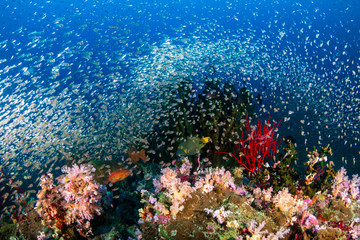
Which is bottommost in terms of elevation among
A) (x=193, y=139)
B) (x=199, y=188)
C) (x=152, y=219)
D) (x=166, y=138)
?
(x=166, y=138)

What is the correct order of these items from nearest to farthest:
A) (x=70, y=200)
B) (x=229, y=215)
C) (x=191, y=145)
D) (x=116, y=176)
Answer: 1. (x=229, y=215)
2. (x=70, y=200)
3. (x=116, y=176)
4. (x=191, y=145)

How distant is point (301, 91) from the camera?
14695mm

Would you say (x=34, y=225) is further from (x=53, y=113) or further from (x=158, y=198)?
(x=53, y=113)

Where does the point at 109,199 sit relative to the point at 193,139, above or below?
below

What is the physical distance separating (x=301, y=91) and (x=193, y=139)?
41.1ft

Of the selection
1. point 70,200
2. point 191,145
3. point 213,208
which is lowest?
point 191,145

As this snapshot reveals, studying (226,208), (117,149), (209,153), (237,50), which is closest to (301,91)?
(237,50)

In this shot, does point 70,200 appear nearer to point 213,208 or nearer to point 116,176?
point 116,176

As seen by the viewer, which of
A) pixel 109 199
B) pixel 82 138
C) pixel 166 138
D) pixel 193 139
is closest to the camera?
pixel 109 199

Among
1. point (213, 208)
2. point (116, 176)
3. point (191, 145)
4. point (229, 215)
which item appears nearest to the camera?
point (229, 215)

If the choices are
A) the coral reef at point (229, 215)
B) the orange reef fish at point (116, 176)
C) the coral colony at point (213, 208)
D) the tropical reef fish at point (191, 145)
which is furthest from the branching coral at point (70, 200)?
the tropical reef fish at point (191, 145)

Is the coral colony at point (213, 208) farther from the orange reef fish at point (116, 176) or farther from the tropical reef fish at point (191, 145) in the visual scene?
the tropical reef fish at point (191, 145)

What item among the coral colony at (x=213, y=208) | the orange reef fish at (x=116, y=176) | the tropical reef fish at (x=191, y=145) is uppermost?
the coral colony at (x=213, y=208)

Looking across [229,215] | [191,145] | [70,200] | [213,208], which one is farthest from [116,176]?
[229,215]
